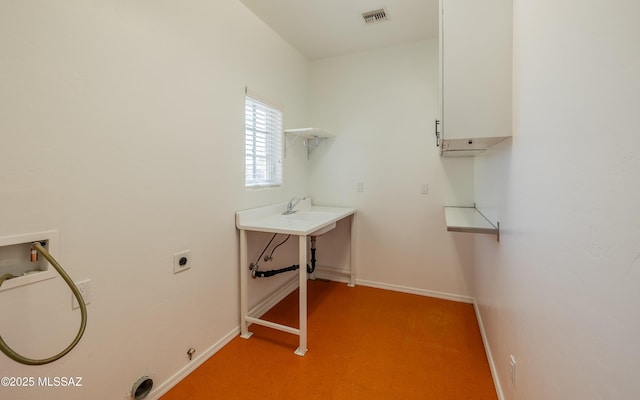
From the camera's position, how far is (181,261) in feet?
5.46

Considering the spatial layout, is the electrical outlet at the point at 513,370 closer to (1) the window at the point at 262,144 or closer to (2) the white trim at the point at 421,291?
(2) the white trim at the point at 421,291

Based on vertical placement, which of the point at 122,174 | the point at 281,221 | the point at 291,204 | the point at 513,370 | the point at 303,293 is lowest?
the point at 513,370

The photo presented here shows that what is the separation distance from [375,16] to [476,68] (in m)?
1.35

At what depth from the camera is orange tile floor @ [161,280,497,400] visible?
1.58 meters

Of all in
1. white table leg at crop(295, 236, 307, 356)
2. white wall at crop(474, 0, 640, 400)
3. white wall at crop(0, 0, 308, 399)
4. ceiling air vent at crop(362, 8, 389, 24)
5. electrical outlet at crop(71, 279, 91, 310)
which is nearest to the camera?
white wall at crop(474, 0, 640, 400)

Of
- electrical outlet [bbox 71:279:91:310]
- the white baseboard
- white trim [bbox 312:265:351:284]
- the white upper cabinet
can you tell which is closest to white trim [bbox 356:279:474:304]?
white trim [bbox 312:265:351:284]

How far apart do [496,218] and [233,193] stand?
1.85 m

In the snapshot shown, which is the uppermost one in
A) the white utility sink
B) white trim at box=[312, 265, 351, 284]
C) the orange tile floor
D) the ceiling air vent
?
the ceiling air vent

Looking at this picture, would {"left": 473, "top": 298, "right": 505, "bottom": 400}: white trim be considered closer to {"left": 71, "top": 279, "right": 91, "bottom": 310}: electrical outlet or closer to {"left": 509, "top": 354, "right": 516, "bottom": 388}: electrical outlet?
{"left": 509, "top": 354, "right": 516, "bottom": 388}: electrical outlet

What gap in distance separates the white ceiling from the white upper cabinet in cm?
91

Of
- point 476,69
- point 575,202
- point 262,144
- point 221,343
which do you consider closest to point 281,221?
point 262,144

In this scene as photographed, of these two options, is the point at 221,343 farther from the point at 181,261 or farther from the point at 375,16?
the point at 375,16

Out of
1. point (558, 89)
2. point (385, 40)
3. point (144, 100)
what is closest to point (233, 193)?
point (144, 100)

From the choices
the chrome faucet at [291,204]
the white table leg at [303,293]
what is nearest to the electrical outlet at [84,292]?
the white table leg at [303,293]
